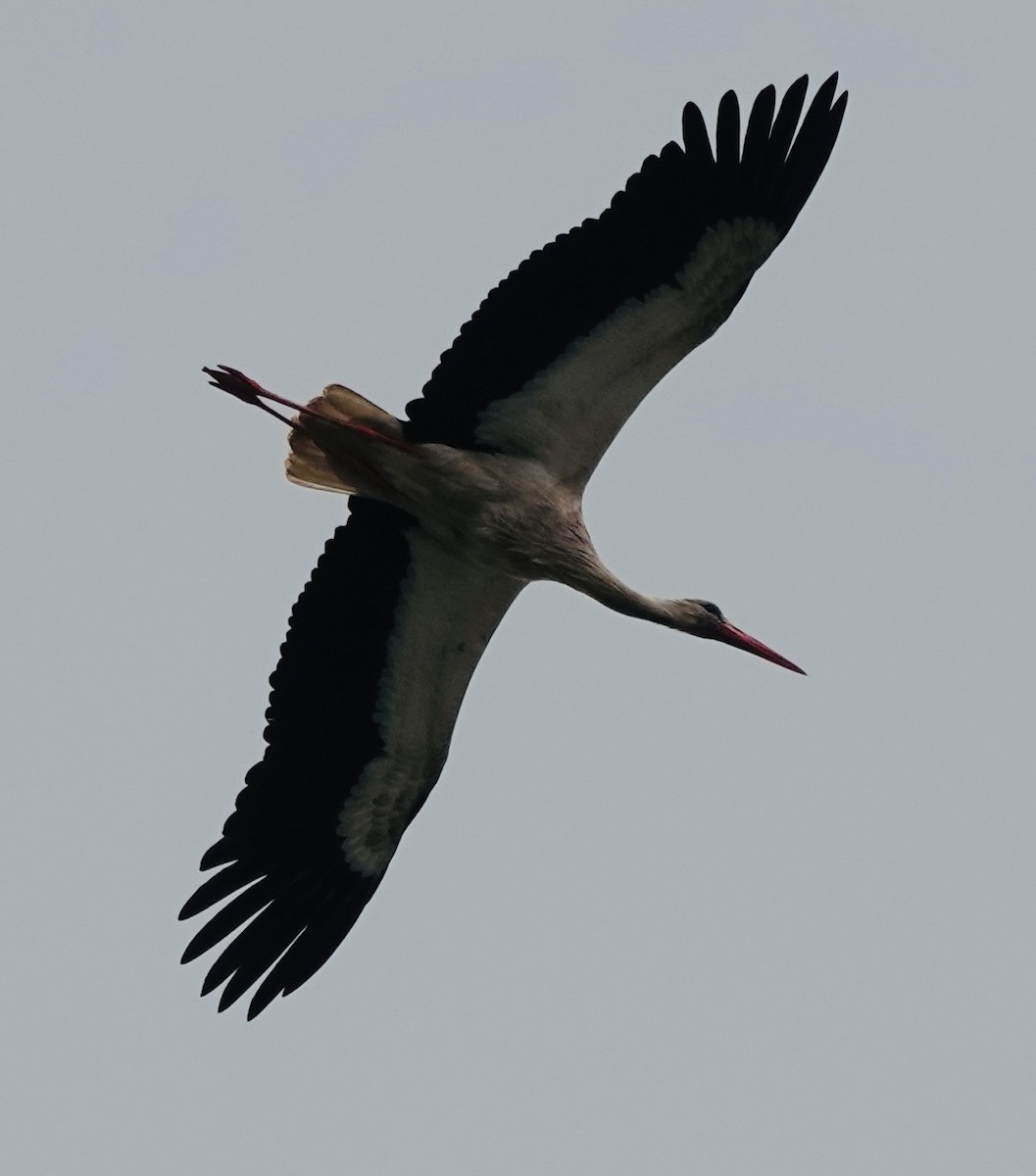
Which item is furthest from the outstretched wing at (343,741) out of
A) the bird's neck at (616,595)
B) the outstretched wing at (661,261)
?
the outstretched wing at (661,261)

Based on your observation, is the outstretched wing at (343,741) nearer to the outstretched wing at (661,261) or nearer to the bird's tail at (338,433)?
the bird's tail at (338,433)

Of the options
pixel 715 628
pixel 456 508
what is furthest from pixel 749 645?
pixel 456 508

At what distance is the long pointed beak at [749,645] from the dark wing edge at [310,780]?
5.00ft

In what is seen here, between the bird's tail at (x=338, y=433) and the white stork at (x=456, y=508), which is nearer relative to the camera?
the white stork at (x=456, y=508)

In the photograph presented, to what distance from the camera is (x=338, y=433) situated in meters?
10.7

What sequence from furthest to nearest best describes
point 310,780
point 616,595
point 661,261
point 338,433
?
1. point 310,780
2. point 616,595
3. point 338,433
4. point 661,261

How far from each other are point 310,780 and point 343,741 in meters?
0.23

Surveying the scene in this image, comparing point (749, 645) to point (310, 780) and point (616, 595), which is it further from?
point (310, 780)

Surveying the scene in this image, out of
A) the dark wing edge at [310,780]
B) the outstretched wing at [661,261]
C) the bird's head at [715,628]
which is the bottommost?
the dark wing edge at [310,780]

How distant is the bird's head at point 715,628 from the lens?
11.2m

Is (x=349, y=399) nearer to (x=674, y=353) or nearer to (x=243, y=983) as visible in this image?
(x=674, y=353)

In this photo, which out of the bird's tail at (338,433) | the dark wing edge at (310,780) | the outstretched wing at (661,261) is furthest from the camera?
the dark wing edge at (310,780)

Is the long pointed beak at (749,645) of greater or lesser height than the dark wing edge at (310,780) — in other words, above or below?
above

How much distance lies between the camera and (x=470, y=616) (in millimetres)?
11258
